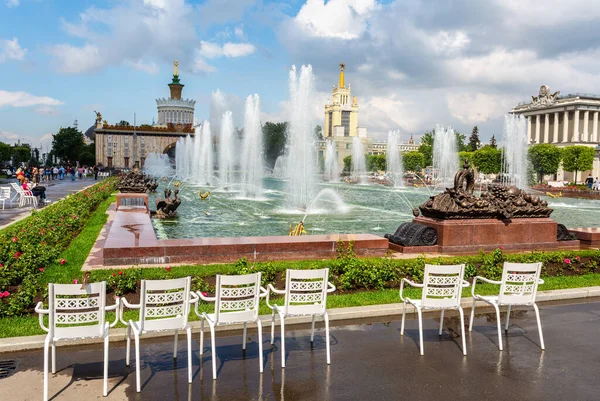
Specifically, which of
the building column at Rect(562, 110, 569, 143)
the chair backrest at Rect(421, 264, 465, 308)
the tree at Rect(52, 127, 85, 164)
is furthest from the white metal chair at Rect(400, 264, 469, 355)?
the tree at Rect(52, 127, 85, 164)

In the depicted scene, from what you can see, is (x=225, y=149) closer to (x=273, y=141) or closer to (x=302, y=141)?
(x=302, y=141)

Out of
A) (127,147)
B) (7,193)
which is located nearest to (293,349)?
(7,193)

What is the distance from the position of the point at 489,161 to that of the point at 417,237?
2541 inches

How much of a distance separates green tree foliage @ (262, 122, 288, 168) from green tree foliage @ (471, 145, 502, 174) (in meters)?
49.0

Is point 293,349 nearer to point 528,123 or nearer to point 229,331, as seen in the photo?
point 229,331

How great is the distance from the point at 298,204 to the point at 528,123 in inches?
3438

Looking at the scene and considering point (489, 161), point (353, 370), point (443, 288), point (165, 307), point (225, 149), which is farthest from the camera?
point (489, 161)

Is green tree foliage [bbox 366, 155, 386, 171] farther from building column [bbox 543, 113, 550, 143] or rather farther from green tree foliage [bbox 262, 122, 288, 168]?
building column [bbox 543, 113, 550, 143]

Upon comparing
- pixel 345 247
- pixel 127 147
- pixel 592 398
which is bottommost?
pixel 592 398

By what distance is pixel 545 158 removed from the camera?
210ft

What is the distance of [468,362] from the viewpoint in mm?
5535

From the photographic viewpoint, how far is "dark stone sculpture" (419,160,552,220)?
443 inches

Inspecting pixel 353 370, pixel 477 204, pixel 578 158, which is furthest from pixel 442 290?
pixel 578 158

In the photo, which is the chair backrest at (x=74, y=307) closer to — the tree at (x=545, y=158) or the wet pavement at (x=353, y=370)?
the wet pavement at (x=353, y=370)
